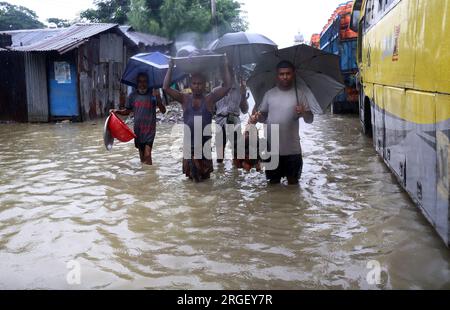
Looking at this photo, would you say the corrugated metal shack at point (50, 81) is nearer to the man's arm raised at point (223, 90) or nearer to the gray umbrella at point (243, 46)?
the gray umbrella at point (243, 46)

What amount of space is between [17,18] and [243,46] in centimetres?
3778

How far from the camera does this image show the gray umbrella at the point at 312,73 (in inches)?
226

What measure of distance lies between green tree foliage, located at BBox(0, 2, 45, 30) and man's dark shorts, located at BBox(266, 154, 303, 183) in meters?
36.4

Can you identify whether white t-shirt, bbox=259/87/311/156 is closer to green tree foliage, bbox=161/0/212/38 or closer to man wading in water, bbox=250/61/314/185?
man wading in water, bbox=250/61/314/185

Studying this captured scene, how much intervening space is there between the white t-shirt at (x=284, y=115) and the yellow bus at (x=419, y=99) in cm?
118

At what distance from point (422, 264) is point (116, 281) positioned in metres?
2.39

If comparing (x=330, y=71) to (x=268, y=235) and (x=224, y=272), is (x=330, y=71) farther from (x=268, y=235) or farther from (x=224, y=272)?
(x=224, y=272)

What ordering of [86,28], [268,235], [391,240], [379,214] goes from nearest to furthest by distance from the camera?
[391,240]
[268,235]
[379,214]
[86,28]

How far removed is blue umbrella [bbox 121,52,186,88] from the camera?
6.69 meters

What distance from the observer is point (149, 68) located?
7.00 m

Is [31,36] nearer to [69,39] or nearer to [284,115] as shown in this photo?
[69,39]

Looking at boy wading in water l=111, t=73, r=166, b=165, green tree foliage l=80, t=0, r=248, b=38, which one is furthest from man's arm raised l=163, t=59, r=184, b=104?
green tree foliage l=80, t=0, r=248, b=38

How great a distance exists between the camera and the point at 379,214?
5.00 metres
